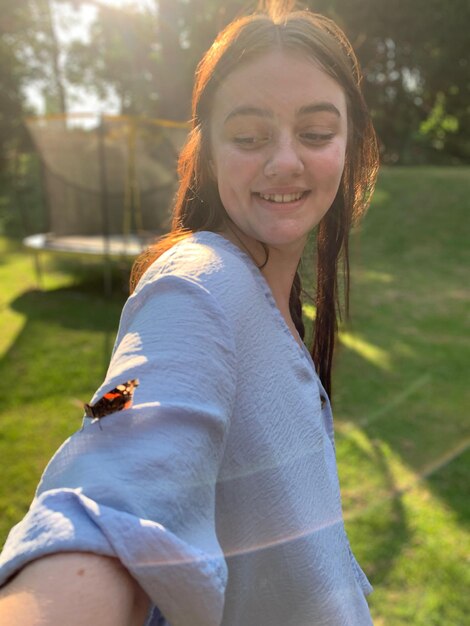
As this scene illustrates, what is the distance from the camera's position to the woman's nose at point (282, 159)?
895mm

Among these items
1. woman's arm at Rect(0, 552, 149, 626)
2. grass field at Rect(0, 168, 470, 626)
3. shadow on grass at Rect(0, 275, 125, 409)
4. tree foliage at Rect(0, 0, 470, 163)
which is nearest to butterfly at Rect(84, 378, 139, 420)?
woman's arm at Rect(0, 552, 149, 626)

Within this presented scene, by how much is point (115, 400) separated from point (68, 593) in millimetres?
178

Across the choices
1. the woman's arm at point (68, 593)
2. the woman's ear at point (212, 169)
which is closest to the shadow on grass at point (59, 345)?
the woman's ear at point (212, 169)

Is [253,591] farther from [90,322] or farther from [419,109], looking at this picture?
[419,109]

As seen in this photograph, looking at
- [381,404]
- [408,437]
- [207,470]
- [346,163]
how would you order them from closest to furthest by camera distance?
[207,470]
[346,163]
[408,437]
[381,404]

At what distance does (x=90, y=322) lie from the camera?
6566mm

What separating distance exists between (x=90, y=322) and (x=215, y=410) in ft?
20.3

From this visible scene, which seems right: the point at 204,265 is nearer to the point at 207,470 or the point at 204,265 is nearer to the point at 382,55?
the point at 207,470

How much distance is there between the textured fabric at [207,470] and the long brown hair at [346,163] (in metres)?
0.26

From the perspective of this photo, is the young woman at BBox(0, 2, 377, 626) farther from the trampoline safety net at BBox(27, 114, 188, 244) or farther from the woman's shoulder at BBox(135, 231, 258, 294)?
the trampoline safety net at BBox(27, 114, 188, 244)

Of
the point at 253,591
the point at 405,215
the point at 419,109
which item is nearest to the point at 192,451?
the point at 253,591

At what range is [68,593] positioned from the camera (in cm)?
48

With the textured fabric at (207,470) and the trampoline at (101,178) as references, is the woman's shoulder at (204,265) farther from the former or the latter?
the trampoline at (101,178)

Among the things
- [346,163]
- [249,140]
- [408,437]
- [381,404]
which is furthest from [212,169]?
[381,404]
